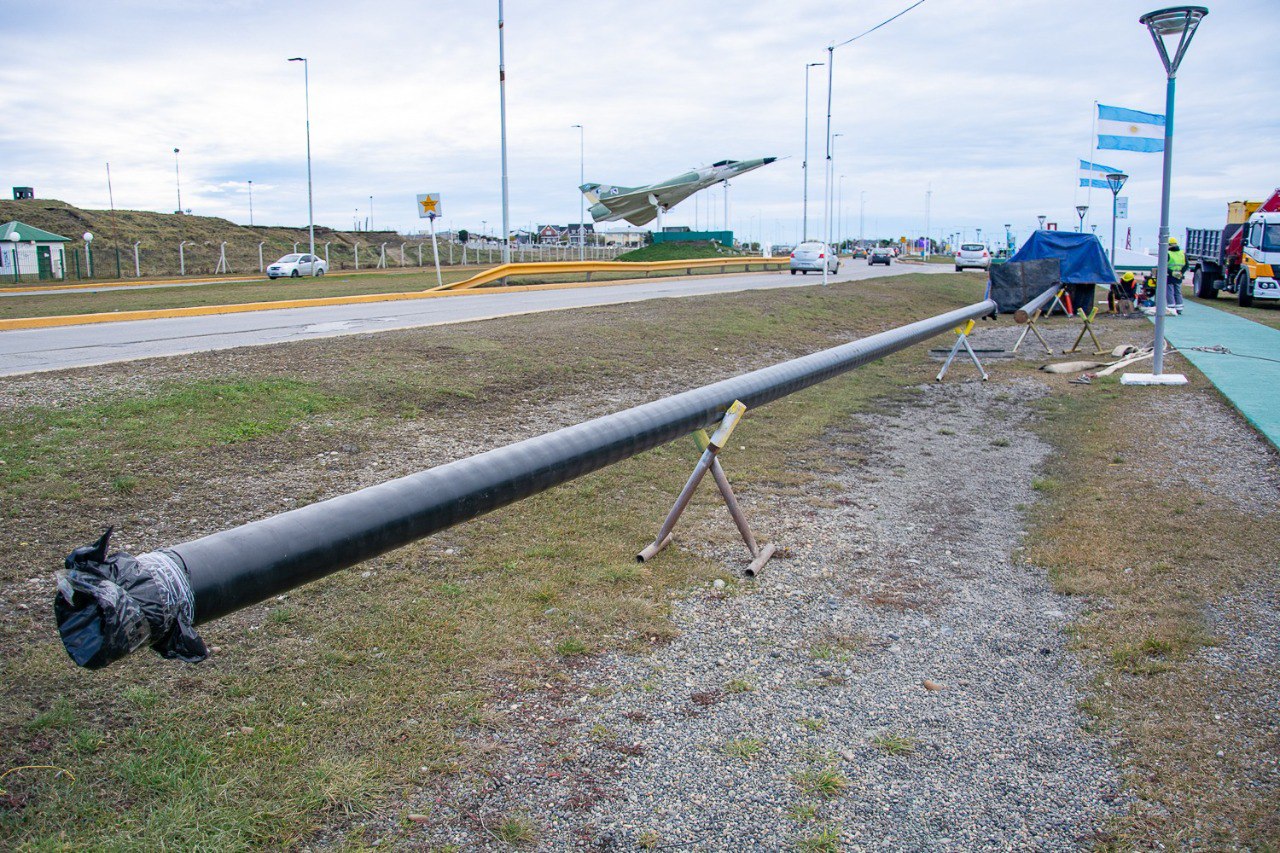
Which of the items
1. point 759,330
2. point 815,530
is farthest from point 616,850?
point 759,330

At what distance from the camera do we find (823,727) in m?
3.60

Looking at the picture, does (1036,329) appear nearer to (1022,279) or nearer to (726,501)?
(1022,279)

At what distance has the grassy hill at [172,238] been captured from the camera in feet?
192

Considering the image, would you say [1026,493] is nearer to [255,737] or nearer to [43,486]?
[255,737]

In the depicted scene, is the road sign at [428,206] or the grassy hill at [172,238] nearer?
the road sign at [428,206]

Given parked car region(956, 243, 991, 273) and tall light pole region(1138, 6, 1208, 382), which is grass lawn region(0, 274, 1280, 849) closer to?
tall light pole region(1138, 6, 1208, 382)

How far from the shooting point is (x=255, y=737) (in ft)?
10.8

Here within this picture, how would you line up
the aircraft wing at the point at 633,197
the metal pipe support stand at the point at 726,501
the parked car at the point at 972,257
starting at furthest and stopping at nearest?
the aircraft wing at the point at 633,197, the parked car at the point at 972,257, the metal pipe support stand at the point at 726,501

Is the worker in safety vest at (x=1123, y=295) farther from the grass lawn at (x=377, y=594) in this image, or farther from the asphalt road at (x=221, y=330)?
the grass lawn at (x=377, y=594)

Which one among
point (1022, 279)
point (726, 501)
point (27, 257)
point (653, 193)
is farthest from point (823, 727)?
point (653, 193)

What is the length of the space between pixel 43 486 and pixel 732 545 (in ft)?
13.7

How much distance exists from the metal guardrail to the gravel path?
2287 centimetres

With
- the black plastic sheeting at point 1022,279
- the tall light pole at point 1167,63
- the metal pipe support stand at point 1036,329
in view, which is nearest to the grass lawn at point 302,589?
the tall light pole at point 1167,63

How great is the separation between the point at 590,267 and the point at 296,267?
1773cm
